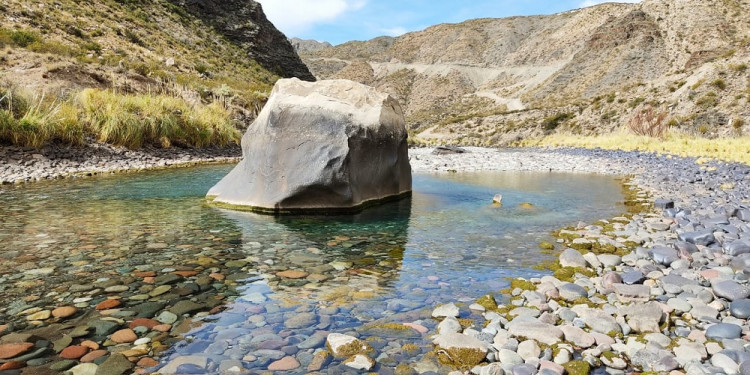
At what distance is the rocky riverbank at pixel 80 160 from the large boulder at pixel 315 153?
5.55 meters

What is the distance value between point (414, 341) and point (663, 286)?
228 cm

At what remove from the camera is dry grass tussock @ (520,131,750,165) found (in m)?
15.5

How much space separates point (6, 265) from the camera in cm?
452

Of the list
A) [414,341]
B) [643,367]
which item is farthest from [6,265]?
[643,367]

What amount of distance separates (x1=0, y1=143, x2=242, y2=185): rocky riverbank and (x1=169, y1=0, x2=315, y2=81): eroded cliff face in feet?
141

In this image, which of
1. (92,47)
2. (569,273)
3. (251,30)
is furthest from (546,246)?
(251,30)

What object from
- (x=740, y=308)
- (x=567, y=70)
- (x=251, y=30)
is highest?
(x=251, y=30)

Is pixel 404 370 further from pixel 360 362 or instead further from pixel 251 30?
pixel 251 30

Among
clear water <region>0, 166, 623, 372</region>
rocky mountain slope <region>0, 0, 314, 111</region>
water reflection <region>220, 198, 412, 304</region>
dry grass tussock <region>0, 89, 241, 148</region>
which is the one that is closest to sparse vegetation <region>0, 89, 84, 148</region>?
dry grass tussock <region>0, 89, 241, 148</region>

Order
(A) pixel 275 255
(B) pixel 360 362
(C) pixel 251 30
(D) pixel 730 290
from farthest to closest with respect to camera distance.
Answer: (C) pixel 251 30 → (A) pixel 275 255 → (D) pixel 730 290 → (B) pixel 360 362

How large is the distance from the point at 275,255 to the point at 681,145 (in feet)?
69.7

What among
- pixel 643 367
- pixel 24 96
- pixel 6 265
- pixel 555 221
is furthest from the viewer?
pixel 24 96

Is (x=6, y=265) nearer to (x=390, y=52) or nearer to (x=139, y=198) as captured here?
(x=139, y=198)

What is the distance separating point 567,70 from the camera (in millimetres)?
77438
